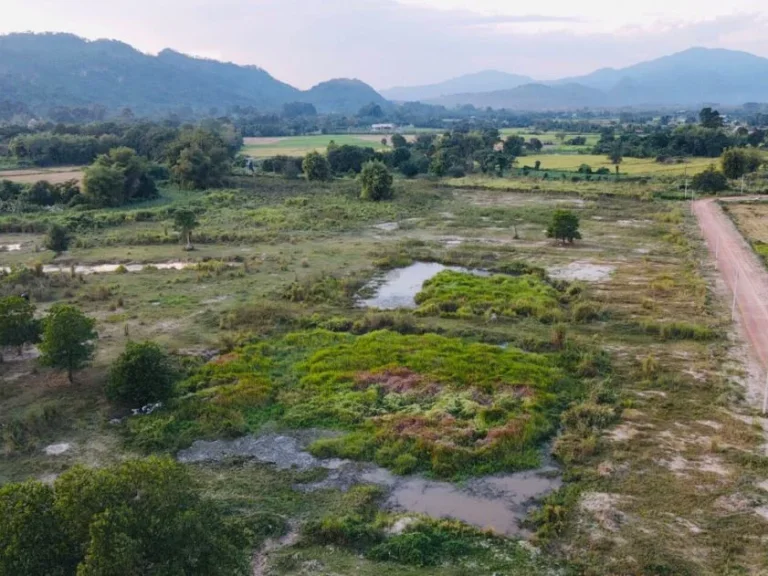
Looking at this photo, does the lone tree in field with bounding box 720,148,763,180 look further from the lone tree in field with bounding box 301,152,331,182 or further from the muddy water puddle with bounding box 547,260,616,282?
the lone tree in field with bounding box 301,152,331,182

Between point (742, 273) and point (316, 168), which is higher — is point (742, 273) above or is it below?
below

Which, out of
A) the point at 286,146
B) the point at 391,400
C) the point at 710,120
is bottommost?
the point at 391,400

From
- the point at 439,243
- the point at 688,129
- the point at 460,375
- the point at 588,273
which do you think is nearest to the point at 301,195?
the point at 439,243

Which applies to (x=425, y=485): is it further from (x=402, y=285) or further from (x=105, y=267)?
(x=105, y=267)

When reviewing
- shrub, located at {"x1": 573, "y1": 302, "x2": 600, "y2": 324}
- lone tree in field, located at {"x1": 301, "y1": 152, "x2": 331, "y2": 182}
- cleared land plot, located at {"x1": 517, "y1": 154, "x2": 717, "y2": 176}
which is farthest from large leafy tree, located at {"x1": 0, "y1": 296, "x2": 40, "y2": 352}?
cleared land plot, located at {"x1": 517, "y1": 154, "x2": 717, "y2": 176}

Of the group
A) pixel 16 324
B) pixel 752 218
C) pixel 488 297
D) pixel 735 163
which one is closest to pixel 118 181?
pixel 16 324

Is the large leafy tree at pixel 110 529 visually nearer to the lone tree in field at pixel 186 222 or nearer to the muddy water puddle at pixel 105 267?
the muddy water puddle at pixel 105 267

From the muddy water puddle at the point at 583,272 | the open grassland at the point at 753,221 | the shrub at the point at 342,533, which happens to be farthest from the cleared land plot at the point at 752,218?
the shrub at the point at 342,533
